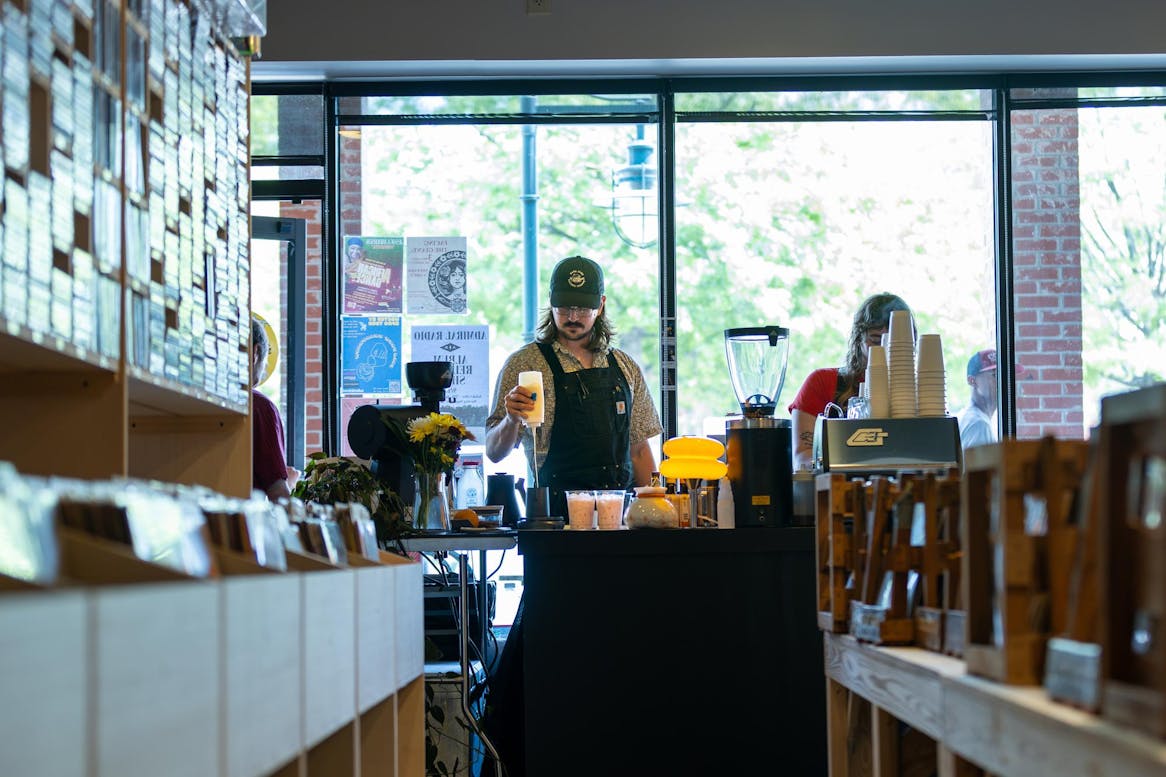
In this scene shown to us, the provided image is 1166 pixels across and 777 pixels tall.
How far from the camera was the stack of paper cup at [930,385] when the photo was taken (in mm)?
3475

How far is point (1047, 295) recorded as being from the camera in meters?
6.11

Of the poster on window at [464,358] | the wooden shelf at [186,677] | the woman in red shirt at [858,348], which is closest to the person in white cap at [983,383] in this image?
the woman in red shirt at [858,348]

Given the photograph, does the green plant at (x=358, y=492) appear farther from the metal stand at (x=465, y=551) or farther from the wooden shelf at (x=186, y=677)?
the wooden shelf at (x=186, y=677)

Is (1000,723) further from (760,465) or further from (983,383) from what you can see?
(983,383)

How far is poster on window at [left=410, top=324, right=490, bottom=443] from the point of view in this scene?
6.06 metres

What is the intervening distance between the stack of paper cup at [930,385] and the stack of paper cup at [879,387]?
0.08 meters

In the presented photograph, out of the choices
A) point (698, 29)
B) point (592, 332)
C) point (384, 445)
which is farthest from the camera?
point (698, 29)

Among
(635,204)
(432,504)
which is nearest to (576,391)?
(432,504)

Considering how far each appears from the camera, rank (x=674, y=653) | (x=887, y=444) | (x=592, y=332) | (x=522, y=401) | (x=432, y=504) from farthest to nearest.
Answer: (x=592, y=332)
(x=522, y=401)
(x=432, y=504)
(x=674, y=653)
(x=887, y=444)

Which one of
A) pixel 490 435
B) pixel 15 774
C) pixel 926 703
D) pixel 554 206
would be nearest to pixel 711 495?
pixel 490 435

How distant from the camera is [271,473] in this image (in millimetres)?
4590

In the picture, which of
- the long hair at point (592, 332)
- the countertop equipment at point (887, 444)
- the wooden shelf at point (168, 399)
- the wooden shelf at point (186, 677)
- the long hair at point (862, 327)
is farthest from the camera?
the long hair at point (592, 332)

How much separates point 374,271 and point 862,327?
7.66 ft

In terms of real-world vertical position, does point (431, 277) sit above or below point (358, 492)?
above
